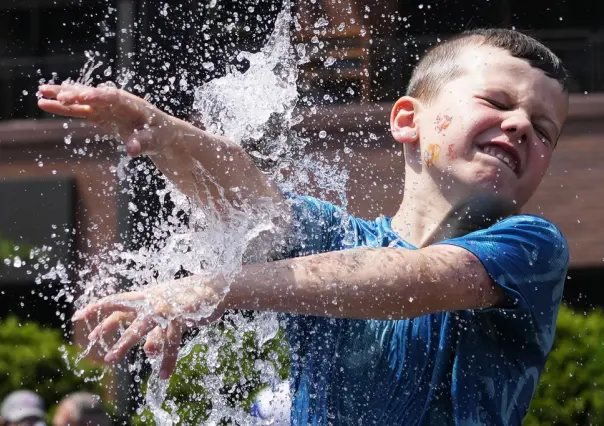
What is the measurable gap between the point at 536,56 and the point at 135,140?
1087 mm

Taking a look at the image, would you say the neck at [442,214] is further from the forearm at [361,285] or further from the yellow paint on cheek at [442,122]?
the forearm at [361,285]

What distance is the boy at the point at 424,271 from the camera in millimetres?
2146

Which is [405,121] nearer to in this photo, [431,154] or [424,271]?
[431,154]

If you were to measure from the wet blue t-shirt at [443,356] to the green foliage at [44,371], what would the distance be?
5.02 metres

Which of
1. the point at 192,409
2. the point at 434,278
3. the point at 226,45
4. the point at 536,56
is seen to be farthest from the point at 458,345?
the point at 226,45

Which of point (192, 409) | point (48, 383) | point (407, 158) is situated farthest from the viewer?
point (48, 383)

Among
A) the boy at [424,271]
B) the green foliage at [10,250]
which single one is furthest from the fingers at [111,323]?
the green foliage at [10,250]

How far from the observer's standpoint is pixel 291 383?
2.63 m

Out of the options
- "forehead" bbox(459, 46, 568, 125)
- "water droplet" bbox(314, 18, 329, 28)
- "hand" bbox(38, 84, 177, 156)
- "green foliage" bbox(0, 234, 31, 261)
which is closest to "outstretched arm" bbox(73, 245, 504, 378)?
"hand" bbox(38, 84, 177, 156)

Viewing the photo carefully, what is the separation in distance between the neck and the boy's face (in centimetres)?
2

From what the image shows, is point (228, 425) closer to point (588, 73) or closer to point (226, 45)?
point (226, 45)

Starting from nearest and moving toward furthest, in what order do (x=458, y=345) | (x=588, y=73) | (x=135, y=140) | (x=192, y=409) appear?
1. (x=135, y=140)
2. (x=458, y=345)
3. (x=192, y=409)
4. (x=588, y=73)

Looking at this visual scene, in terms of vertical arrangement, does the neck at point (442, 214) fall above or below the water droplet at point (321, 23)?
above

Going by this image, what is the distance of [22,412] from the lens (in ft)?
19.0
